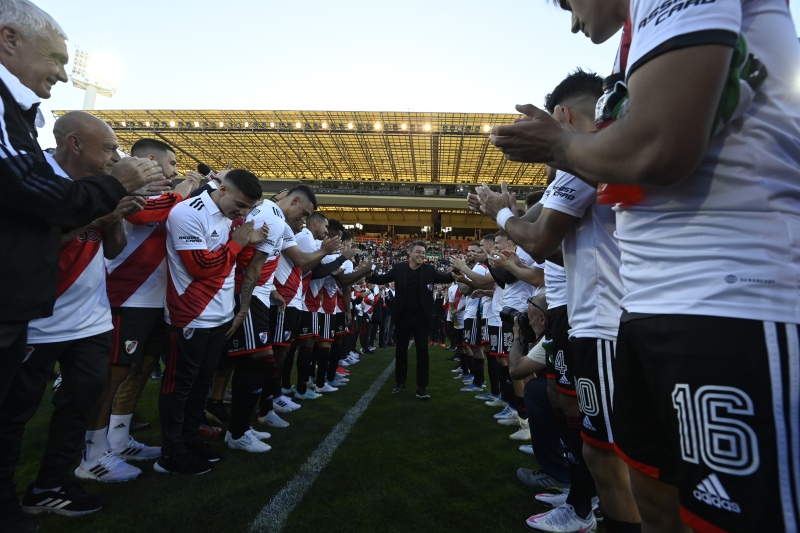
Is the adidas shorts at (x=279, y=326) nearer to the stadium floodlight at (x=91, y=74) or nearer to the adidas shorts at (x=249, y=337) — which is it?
the adidas shorts at (x=249, y=337)

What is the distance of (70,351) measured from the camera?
2697 mm

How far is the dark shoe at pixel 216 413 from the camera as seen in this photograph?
4.88 metres

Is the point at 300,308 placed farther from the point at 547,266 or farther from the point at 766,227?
the point at 766,227

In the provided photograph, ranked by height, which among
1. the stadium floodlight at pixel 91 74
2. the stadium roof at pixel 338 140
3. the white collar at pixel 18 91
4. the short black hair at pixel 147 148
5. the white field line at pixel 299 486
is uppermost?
the stadium floodlight at pixel 91 74

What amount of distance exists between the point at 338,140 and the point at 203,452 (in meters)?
32.8

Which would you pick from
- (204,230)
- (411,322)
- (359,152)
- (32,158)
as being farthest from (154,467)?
(359,152)

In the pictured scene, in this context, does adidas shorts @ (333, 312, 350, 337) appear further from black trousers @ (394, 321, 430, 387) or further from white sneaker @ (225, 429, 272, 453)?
white sneaker @ (225, 429, 272, 453)

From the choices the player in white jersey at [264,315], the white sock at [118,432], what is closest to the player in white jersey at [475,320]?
the player in white jersey at [264,315]

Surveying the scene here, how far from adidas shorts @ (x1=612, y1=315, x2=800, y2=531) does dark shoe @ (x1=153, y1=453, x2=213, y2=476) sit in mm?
3360

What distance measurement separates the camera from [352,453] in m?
3.76

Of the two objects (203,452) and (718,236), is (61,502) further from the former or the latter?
(718,236)

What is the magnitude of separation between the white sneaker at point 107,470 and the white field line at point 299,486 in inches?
46.7

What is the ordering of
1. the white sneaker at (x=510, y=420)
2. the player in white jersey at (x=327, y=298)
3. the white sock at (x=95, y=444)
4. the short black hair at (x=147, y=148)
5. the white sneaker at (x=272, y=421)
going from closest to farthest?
the white sock at (x=95, y=444) → the short black hair at (x=147, y=148) → the white sneaker at (x=272, y=421) → the white sneaker at (x=510, y=420) → the player in white jersey at (x=327, y=298)

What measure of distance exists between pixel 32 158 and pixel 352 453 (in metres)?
3.10
